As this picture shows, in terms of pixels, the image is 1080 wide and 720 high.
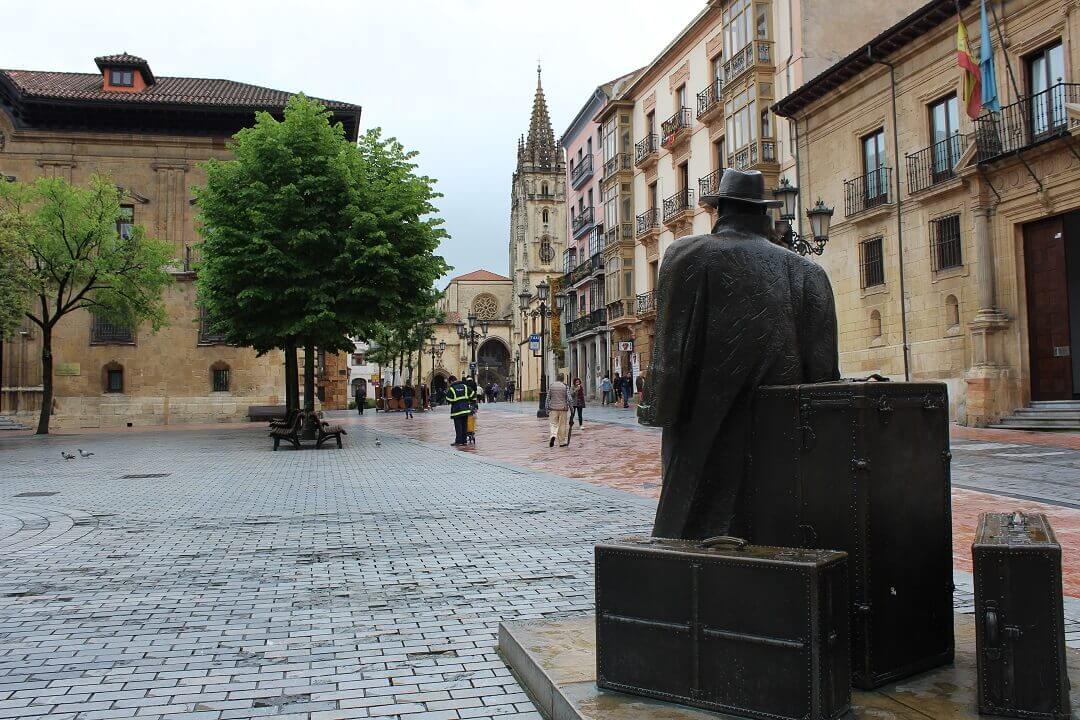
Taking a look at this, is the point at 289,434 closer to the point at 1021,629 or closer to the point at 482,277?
the point at 1021,629

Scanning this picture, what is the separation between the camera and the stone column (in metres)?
18.8

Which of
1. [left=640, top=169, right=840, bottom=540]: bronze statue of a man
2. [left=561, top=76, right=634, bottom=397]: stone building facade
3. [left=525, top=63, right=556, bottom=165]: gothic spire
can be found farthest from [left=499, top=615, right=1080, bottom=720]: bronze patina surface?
[left=525, top=63, right=556, bottom=165]: gothic spire

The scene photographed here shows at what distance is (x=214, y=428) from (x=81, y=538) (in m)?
23.3

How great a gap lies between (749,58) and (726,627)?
28.6 m

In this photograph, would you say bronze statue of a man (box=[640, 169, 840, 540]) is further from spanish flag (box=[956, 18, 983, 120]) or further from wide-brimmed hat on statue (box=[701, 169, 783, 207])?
spanish flag (box=[956, 18, 983, 120])

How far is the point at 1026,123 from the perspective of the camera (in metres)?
18.3

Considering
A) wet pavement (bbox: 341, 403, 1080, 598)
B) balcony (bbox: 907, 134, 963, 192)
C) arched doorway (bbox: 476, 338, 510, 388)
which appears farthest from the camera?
arched doorway (bbox: 476, 338, 510, 388)

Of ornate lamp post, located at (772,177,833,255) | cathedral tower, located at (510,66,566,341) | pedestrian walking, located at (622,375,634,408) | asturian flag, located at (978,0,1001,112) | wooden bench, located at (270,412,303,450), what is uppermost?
cathedral tower, located at (510,66,566,341)

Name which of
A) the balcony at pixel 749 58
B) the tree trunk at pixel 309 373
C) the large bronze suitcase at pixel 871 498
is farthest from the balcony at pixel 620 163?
the large bronze suitcase at pixel 871 498

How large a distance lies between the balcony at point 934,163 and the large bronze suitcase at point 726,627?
1945 cm

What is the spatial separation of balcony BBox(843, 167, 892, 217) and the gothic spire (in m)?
68.0

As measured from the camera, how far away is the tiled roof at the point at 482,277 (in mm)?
111875

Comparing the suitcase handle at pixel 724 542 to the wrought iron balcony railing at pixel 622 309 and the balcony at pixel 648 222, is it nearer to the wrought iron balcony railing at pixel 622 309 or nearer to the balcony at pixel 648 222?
the balcony at pixel 648 222

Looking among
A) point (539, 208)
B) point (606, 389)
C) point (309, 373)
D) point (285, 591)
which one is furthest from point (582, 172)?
point (285, 591)
